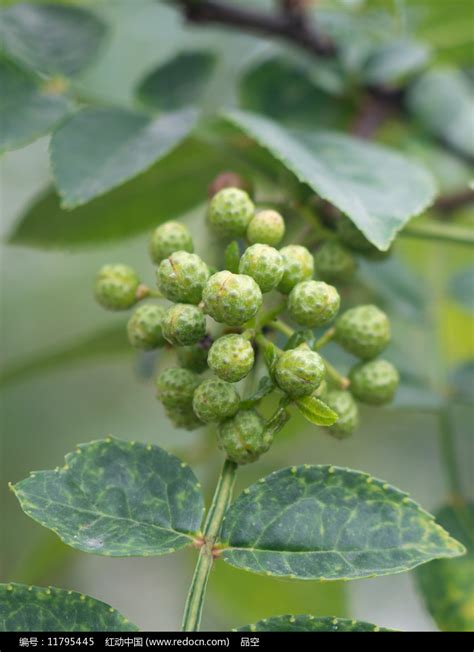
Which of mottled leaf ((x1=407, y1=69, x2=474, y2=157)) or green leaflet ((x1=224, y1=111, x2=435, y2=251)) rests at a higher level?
green leaflet ((x1=224, y1=111, x2=435, y2=251))

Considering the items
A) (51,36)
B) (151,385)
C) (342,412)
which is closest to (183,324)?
(342,412)

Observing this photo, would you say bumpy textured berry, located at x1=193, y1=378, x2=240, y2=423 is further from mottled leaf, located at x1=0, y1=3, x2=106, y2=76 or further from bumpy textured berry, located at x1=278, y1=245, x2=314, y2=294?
mottled leaf, located at x1=0, y1=3, x2=106, y2=76

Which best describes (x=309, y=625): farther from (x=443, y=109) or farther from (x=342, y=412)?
(x=443, y=109)

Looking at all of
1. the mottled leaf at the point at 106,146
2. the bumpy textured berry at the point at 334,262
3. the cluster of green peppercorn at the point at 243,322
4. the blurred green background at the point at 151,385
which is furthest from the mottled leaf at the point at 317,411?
the blurred green background at the point at 151,385

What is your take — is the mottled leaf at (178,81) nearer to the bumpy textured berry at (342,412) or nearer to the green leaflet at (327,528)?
the bumpy textured berry at (342,412)

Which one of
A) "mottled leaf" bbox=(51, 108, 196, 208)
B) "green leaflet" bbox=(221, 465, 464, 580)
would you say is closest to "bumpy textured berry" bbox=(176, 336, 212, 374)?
"green leaflet" bbox=(221, 465, 464, 580)

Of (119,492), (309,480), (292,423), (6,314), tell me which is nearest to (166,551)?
(119,492)

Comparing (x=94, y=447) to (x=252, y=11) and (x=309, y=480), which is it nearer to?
(x=309, y=480)
